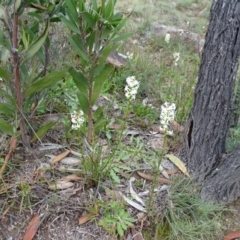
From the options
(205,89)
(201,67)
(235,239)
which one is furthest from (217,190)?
(201,67)

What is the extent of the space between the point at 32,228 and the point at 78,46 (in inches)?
38.7

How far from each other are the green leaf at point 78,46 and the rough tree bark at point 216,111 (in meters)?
0.65

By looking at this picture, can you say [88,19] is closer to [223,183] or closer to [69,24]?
[69,24]

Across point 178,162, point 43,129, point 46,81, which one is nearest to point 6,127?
point 43,129

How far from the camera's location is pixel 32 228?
176 centimetres

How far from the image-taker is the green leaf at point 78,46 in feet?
6.23

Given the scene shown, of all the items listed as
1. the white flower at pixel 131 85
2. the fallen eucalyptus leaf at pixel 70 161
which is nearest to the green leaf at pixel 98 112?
the fallen eucalyptus leaf at pixel 70 161

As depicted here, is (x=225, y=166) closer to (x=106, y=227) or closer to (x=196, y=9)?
(x=106, y=227)

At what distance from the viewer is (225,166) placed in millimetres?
1994

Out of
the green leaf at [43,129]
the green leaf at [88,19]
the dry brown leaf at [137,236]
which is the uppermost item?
the green leaf at [88,19]

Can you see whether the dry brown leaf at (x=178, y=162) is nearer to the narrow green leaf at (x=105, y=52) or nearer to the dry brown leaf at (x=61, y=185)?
the dry brown leaf at (x=61, y=185)

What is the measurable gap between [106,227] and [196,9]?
5.42 metres

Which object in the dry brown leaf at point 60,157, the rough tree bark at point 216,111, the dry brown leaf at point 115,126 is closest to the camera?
the rough tree bark at point 216,111

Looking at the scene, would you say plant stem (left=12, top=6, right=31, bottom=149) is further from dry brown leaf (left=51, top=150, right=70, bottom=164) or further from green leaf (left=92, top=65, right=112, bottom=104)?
green leaf (left=92, top=65, right=112, bottom=104)
